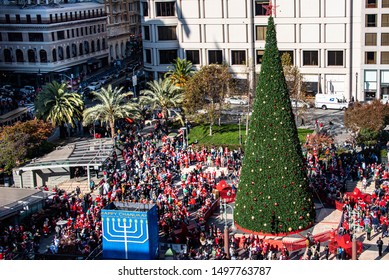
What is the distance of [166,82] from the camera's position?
270 feet

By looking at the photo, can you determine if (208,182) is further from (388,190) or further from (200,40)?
(200,40)

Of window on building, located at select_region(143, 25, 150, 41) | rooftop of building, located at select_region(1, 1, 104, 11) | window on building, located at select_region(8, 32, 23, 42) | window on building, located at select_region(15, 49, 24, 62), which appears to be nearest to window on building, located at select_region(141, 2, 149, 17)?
window on building, located at select_region(143, 25, 150, 41)

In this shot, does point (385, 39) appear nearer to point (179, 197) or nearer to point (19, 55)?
point (179, 197)

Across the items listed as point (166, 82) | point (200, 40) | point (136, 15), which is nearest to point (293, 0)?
point (200, 40)

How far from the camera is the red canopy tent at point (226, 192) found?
188 feet

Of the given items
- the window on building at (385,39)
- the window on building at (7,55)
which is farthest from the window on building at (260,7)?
the window on building at (7,55)

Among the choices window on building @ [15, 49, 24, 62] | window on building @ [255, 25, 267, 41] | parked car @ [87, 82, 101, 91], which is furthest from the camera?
window on building @ [15, 49, 24, 62]

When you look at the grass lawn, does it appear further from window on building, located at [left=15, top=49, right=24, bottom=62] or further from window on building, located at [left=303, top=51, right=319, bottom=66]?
window on building, located at [left=15, top=49, right=24, bottom=62]

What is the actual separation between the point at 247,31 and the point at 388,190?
47111 millimetres

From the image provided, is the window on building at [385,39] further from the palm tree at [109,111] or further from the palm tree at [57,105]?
the palm tree at [57,105]

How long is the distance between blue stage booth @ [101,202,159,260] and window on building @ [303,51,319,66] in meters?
56.3

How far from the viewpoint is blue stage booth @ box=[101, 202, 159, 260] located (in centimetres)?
4481

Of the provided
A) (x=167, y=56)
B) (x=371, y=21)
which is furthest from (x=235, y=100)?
(x=371, y=21)

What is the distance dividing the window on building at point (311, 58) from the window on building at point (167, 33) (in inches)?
748
